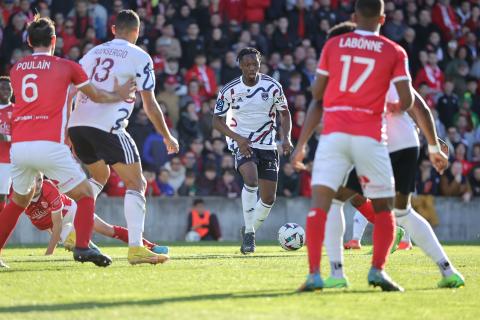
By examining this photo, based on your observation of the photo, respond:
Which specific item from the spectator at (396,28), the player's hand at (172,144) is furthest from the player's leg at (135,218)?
the spectator at (396,28)

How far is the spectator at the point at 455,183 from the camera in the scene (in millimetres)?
24328

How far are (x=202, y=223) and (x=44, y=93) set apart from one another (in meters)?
11.4

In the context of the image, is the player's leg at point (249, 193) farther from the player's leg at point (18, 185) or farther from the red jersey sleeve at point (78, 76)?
the red jersey sleeve at point (78, 76)

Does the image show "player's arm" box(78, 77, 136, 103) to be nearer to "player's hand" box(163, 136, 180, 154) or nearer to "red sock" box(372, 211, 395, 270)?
"player's hand" box(163, 136, 180, 154)

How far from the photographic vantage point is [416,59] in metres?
26.9

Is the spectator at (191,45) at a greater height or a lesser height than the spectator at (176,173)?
greater

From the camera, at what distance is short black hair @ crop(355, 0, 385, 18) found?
9594mm

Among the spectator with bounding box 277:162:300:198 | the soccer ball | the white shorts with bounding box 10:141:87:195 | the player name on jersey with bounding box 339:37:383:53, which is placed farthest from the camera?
the spectator with bounding box 277:162:300:198

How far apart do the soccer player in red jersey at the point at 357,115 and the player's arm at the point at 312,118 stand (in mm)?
12

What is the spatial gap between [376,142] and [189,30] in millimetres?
15015

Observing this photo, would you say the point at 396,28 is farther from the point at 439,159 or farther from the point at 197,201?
the point at 439,159

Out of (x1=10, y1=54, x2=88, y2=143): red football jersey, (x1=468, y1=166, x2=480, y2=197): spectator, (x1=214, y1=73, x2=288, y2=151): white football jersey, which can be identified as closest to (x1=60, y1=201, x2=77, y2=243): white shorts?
(x1=214, y1=73, x2=288, y2=151): white football jersey

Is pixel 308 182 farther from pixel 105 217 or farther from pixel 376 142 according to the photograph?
pixel 376 142

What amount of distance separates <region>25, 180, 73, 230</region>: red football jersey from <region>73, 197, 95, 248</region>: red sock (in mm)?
3331
